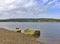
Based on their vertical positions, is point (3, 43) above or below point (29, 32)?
above

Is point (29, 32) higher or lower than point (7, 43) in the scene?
lower

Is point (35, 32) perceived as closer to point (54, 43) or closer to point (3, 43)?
point (54, 43)

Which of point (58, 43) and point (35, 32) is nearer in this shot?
point (58, 43)

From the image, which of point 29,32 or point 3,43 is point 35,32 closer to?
point 29,32

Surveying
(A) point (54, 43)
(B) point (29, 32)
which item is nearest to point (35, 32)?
(B) point (29, 32)

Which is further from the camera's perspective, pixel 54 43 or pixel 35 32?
pixel 35 32

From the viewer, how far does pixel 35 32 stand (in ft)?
108

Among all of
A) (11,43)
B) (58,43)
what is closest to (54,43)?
(58,43)

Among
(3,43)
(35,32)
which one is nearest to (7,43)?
(3,43)

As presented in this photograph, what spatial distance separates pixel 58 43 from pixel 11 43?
7004 millimetres

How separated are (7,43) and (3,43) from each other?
438mm

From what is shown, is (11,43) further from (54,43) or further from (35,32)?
(35,32)

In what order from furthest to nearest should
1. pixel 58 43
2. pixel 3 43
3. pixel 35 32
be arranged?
pixel 35 32 → pixel 58 43 → pixel 3 43

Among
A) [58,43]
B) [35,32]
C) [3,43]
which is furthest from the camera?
[35,32]
